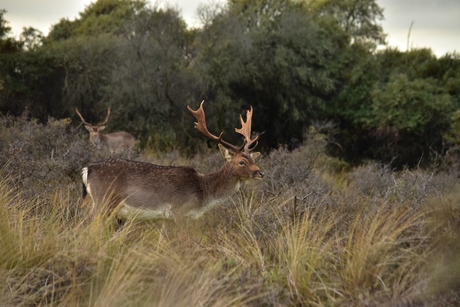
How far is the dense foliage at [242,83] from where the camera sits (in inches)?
947

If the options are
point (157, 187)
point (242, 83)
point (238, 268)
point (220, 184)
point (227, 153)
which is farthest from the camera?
point (242, 83)

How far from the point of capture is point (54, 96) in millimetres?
27312

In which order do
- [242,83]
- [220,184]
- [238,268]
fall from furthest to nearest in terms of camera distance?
[242,83]
[220,184]
[238,268]

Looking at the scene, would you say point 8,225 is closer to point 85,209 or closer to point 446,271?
point 85,209

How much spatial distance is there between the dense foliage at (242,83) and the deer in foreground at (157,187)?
12992mm

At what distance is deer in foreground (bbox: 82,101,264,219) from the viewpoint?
343 inches

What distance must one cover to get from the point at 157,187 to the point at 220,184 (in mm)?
858

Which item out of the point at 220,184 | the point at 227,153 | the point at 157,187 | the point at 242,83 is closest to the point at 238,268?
the point at 157,187

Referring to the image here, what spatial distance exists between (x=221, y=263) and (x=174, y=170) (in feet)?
10.6

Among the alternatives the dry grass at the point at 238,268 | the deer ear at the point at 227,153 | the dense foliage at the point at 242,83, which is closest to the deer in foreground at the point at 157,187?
the deer ear at the point at 227,153

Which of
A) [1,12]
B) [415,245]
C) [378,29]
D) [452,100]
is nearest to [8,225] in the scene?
[415,245]

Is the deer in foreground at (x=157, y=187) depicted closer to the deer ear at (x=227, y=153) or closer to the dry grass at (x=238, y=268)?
the deer ear at (x=227, y=153)

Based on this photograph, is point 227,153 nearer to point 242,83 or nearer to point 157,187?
point 157,187

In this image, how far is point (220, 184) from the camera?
9367mm
